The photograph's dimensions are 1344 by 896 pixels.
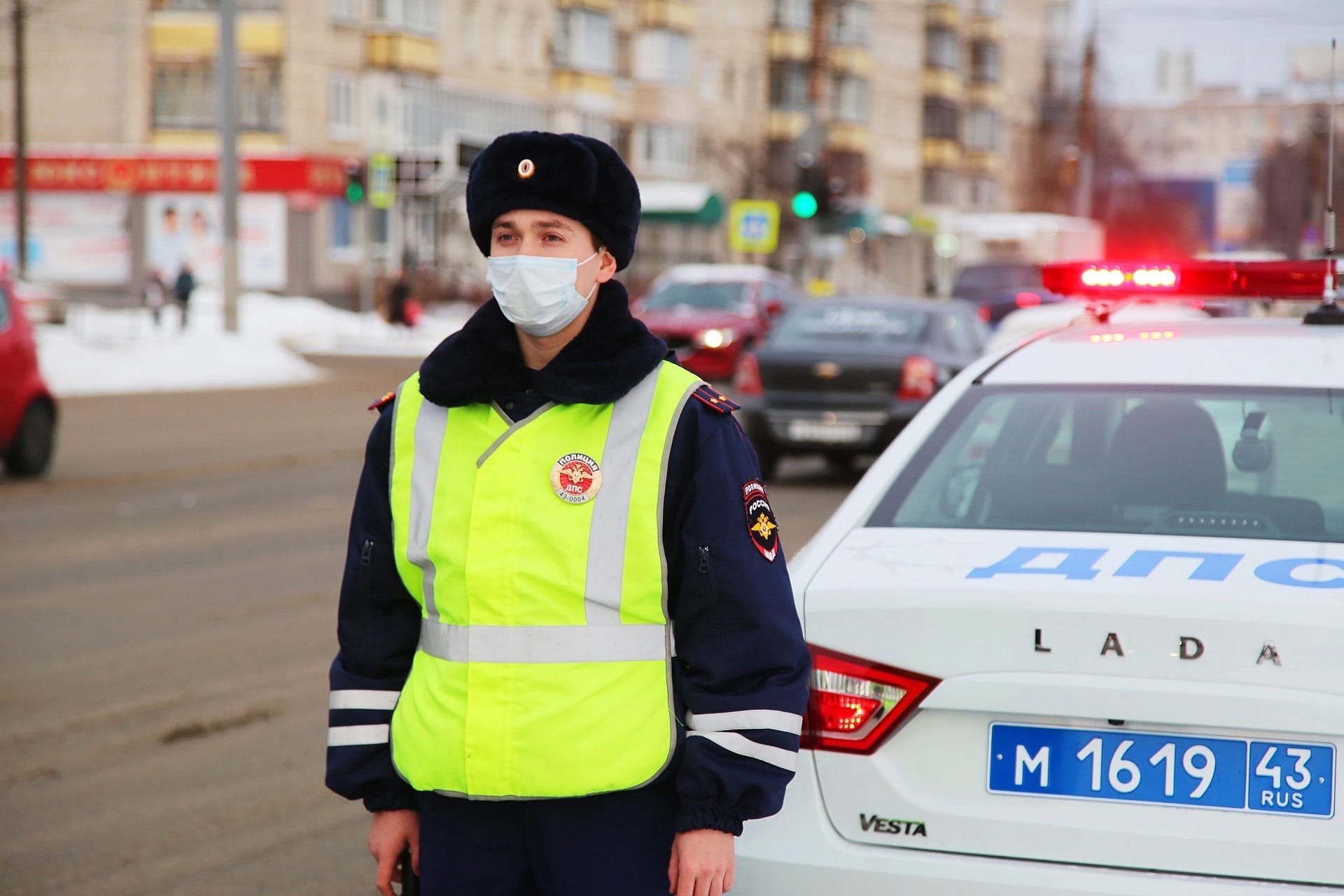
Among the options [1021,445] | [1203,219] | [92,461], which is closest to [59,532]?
[92,461]

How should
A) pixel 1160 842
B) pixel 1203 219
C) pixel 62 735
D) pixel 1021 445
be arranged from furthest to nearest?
pixel 1203 219, pixel 62 735, pixel 1021 445, pixel 1160 842

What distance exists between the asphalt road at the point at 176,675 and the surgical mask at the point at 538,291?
252 centimetres

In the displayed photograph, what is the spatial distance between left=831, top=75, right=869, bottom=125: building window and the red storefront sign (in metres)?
33.1

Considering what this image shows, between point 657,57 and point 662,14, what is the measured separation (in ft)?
4.78

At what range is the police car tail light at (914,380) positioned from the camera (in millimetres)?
14875

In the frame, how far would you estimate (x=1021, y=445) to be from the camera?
421 cm

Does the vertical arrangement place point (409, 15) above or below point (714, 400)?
above

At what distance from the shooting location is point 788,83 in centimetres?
7225

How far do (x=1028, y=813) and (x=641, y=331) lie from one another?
1084 millimetres

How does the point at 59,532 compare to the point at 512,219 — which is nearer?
the point at 512,219

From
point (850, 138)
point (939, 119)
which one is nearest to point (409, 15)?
point (850, 138)

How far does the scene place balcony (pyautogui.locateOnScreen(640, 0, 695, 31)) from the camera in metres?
64.1

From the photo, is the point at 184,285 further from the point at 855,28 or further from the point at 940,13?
the point at 940,13

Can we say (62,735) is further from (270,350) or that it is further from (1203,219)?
(1203,219)
